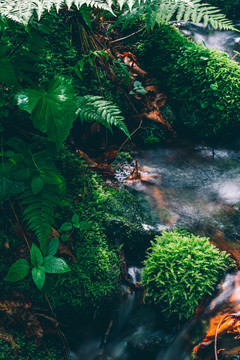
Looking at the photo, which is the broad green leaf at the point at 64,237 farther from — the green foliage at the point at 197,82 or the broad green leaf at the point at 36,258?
the green foliage at the point at 197,82

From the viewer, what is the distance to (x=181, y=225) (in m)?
3.21

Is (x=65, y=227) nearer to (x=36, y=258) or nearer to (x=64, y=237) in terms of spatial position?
(x=64, y=237)

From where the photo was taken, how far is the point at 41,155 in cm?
228

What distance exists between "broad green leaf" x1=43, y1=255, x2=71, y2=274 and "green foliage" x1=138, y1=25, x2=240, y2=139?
9.60 ft

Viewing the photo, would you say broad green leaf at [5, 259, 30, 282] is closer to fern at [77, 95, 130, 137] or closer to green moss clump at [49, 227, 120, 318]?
green moss clump at [49, 227, 120, 318]

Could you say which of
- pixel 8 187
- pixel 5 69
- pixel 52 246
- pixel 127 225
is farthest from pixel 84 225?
pixel 5 69

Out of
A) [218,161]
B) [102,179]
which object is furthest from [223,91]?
[102,179]

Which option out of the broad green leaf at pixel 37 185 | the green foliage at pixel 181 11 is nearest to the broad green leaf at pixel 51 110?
the broad green leaf at pixel 37 185

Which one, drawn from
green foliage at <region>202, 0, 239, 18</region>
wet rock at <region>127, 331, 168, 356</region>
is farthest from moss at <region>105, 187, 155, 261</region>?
green foliage at <region>202, 0, 239, 18</region>

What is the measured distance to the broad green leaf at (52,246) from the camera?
2.12 meters

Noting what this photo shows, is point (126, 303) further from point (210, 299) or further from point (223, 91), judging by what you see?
point (223, 91)

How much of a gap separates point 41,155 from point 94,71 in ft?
5.70

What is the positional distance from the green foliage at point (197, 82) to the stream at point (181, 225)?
0.39 m

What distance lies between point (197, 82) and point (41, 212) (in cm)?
311
